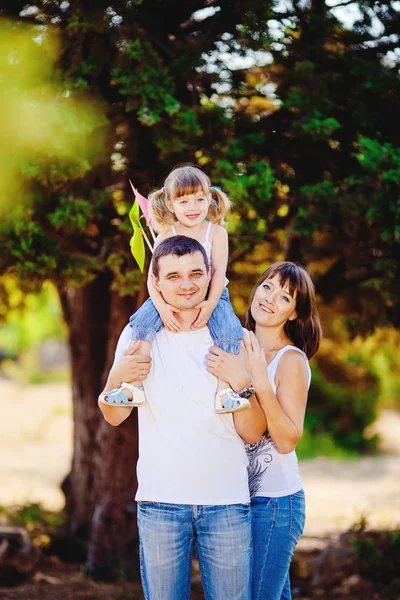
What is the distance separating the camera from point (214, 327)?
9.07 ft

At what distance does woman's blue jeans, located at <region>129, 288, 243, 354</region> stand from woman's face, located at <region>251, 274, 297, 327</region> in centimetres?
18

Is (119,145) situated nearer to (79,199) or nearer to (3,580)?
(79,199)

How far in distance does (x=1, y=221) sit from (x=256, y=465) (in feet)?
8.48

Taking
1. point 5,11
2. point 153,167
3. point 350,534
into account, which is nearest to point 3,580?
point 350,534

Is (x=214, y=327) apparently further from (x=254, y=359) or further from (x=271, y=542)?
(x=271, y=542)

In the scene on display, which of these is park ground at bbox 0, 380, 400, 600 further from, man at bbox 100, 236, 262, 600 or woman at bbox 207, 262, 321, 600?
man at bbox 100, 236, 262, 600

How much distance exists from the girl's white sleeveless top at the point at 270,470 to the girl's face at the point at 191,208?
0.97m

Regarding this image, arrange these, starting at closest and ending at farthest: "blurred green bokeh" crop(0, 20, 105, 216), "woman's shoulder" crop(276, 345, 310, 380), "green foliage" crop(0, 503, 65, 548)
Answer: "woman's shoulder" crop(276, 345, 310, 380), "blurred green bokeh" crop(0, 20, 105, 216), "green foliage" crop(0, 503, 65, 548)

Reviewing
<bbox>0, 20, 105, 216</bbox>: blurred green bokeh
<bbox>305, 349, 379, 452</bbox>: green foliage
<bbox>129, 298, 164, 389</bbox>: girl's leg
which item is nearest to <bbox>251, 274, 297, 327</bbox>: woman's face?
<bbox>129, 298, 164, 389</bbox>: girl's leg

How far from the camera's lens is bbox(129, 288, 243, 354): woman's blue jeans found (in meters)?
2.71

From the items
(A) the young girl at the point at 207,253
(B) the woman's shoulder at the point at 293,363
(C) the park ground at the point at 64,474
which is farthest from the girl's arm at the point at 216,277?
(C) the park ground at the point at 64,474

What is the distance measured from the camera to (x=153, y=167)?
16.0ft

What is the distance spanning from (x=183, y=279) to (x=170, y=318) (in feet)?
0.51

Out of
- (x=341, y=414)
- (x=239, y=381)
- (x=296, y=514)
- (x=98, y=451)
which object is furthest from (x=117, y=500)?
(x=341, y=414)
